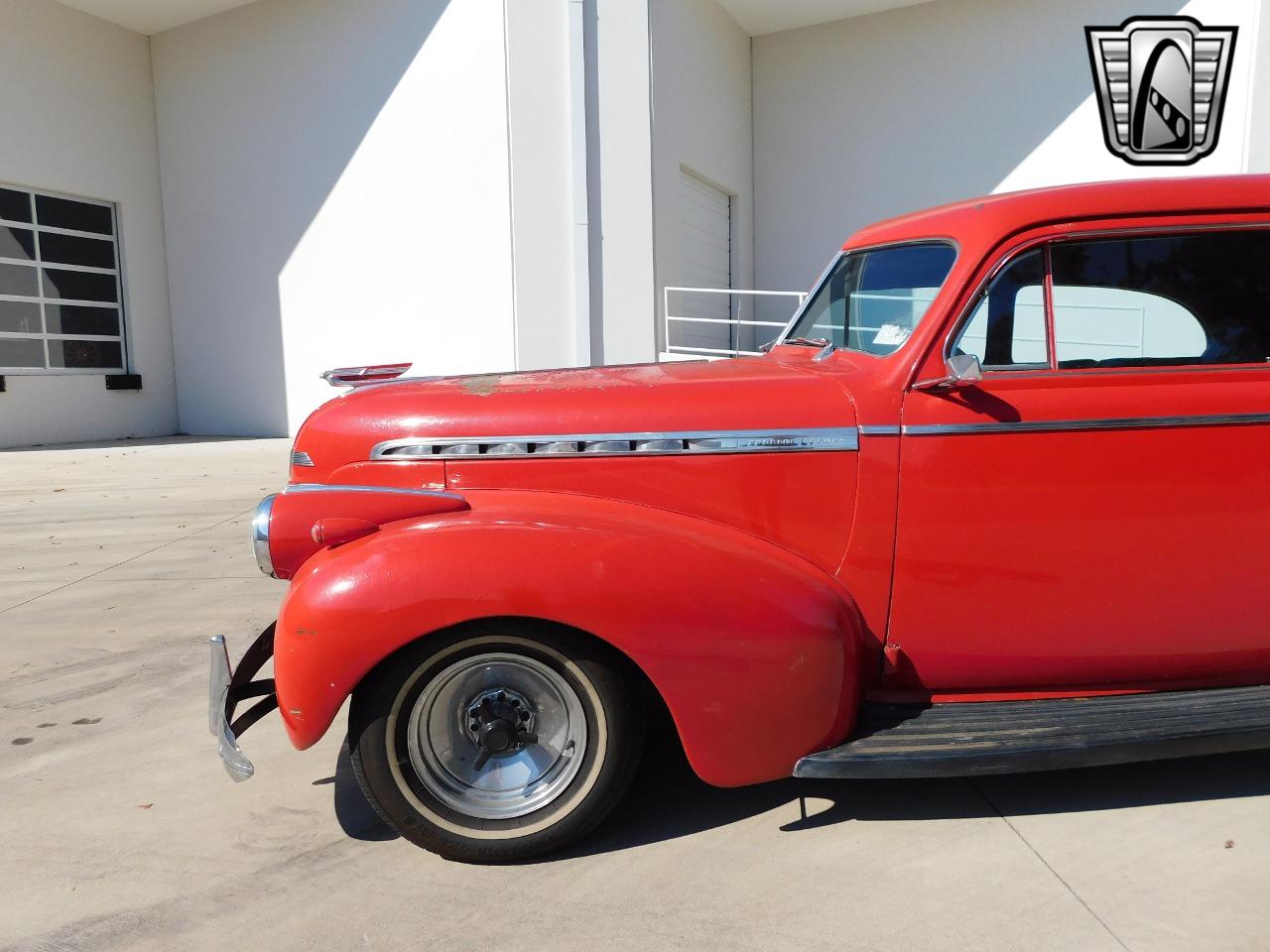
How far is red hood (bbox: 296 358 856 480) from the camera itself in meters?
2.67

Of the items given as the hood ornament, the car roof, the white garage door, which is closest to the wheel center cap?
the hood ornament

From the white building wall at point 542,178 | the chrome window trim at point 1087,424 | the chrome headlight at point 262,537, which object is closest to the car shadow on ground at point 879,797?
the chrome headlight at point 262,537

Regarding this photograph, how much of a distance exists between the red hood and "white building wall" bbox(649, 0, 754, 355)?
9115 mm

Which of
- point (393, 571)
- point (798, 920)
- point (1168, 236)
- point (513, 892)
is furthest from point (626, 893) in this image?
point (1168, 236)

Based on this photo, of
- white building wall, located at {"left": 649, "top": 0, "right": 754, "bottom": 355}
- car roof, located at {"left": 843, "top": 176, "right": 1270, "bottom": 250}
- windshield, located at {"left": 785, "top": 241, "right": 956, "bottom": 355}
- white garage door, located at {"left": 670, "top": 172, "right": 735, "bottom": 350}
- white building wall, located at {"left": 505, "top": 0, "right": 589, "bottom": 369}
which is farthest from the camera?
white garage door, located at {"left": 670, "top": 172, "right": 735, "bottom": 350}

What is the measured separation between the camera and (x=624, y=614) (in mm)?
2387

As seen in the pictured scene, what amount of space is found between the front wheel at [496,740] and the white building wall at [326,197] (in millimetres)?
9297

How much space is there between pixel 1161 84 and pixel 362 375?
511 inches

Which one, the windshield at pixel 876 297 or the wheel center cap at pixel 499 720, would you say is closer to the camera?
the wheel center cap at pixel 499 720

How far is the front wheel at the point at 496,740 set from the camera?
2.44 m

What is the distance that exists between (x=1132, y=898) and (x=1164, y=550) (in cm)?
93

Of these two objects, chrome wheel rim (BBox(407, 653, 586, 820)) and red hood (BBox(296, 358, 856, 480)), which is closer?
chrome wheel rim (BBox(407, 653, 586, 820))

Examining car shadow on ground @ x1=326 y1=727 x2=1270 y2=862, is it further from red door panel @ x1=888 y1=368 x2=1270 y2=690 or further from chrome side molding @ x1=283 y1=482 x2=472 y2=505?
chrome side molding @ x1=283 y1=482 x2=472 y2=505

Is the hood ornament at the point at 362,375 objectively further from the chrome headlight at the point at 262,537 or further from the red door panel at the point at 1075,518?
the red door panel at the point at 1075,518
